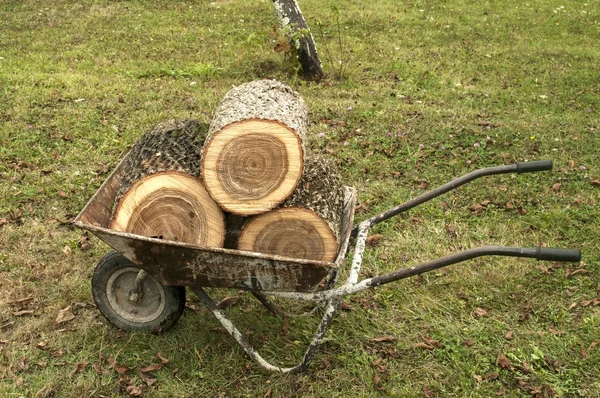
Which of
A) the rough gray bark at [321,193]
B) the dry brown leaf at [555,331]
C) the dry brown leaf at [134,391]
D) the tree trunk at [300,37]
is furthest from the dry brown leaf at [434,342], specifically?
the tree trunk at [300,37]

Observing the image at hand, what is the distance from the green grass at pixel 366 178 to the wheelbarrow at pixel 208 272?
205mm

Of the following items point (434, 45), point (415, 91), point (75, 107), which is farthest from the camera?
point (434, 45)

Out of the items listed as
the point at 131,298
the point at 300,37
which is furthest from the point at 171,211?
the point at 300,37

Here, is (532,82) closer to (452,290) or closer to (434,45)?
(434,45)

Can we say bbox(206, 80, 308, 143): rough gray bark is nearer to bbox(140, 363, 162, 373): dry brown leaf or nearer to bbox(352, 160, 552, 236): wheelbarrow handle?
bbox(352, 160, 552, 236): wheelbarrow handle

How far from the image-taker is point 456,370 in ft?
11.7

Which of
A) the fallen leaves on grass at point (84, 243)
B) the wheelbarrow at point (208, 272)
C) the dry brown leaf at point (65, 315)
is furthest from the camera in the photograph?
the fallen leaves on grass at point (84, 243)

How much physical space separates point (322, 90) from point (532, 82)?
2.76 m

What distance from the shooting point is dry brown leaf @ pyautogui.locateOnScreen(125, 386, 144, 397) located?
339 centimetres

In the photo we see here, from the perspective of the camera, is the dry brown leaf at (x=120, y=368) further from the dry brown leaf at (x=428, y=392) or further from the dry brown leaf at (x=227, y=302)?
the dry brown leaf at (x=428, y=392)

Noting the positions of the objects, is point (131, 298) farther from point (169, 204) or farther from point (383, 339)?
point (383, 339)

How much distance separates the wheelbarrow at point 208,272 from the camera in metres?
2.98

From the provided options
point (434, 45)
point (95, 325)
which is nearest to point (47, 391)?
point (95, 325)

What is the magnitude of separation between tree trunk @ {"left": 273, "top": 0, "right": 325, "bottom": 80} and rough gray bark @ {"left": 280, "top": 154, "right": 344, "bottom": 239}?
4343mm
